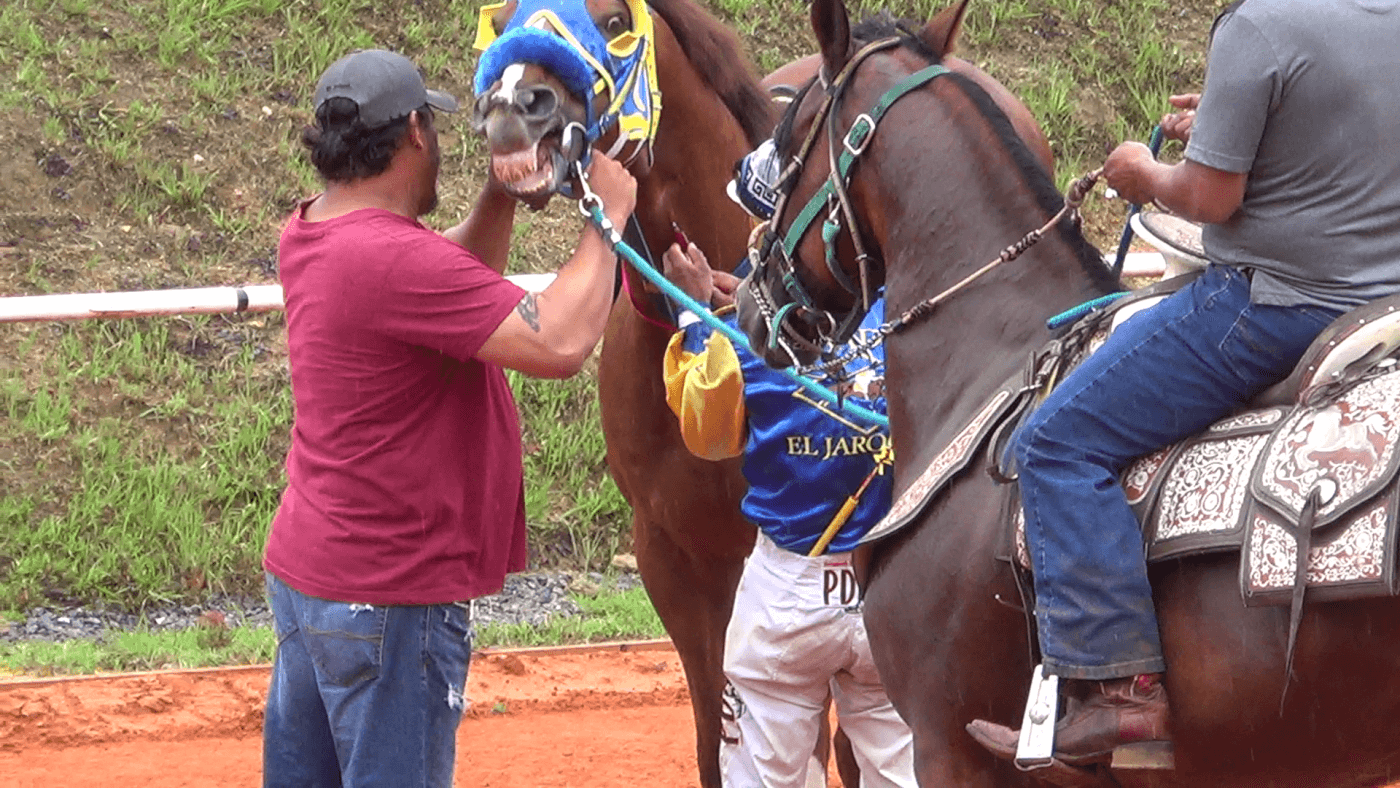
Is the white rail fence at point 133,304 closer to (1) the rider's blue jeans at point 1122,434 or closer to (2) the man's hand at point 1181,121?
(2) the man's hand at point 1181,121

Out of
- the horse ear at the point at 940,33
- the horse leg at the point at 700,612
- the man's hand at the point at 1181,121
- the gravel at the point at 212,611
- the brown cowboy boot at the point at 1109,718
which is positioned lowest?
the gravel at the point at 212,611

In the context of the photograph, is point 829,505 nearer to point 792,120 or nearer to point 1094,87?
point 792,120

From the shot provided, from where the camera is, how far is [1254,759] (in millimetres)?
3107

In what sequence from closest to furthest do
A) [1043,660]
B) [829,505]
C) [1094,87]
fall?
[1043,660] < [829,505] < [1094,87]

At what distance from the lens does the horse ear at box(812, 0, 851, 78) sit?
3.77m

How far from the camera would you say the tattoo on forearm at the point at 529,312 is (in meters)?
3.69

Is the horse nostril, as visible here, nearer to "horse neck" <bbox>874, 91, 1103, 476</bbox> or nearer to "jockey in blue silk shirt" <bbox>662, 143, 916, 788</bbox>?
"jockey in blue silk shirt" <bbox>662, 143, 916, 788</bbox>

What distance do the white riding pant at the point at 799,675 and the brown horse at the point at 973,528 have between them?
549mm

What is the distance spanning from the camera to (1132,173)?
10.6 ft

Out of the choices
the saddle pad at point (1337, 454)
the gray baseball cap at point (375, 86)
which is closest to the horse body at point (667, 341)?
the gray baseball cap at point (375, 86)

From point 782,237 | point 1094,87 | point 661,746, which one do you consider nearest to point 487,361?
point 782,237

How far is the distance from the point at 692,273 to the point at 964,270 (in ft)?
3.43

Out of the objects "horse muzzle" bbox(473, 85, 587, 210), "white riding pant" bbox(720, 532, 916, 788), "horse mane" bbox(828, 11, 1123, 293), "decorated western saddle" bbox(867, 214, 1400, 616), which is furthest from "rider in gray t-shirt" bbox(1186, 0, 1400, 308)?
"horse muzzle" bbox(473, 85, 587, 210)

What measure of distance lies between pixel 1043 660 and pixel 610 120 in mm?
1997
